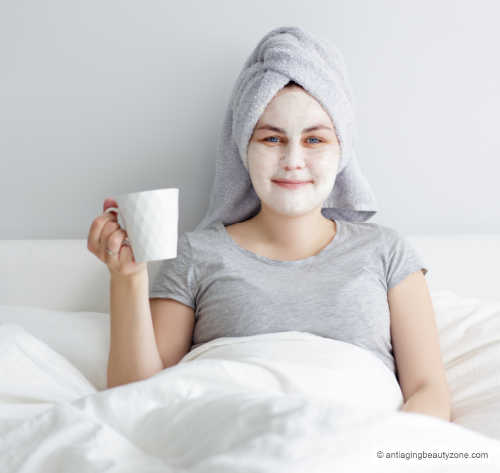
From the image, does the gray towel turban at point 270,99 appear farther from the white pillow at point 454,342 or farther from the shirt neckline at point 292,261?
the white pillow at point 454,342

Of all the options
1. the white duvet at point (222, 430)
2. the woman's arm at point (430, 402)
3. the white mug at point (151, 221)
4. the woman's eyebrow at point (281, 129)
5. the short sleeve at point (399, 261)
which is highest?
the woman's eyebrow at point (281, 129)

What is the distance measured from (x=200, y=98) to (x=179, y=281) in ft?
1.82

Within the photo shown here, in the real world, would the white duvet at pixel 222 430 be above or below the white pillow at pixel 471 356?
above

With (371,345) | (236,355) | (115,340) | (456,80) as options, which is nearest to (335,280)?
(371,345)

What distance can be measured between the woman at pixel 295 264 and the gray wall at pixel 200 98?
0.96 feet

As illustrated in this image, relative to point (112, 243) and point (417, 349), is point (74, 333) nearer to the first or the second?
point (112, 243)

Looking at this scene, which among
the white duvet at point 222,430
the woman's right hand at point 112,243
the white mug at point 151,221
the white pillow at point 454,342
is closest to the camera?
Result: the white duvet at point 222,430

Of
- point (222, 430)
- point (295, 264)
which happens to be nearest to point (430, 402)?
point (295, 264)

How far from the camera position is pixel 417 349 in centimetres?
109

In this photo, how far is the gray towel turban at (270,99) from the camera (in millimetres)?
1122

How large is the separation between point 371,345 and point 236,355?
0.28 metres

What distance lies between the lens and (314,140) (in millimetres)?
1147

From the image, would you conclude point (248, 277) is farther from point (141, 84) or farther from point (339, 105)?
point (141, 84)

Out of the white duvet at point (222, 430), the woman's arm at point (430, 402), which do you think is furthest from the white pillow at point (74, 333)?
the woman's arm at point (430, 402)
